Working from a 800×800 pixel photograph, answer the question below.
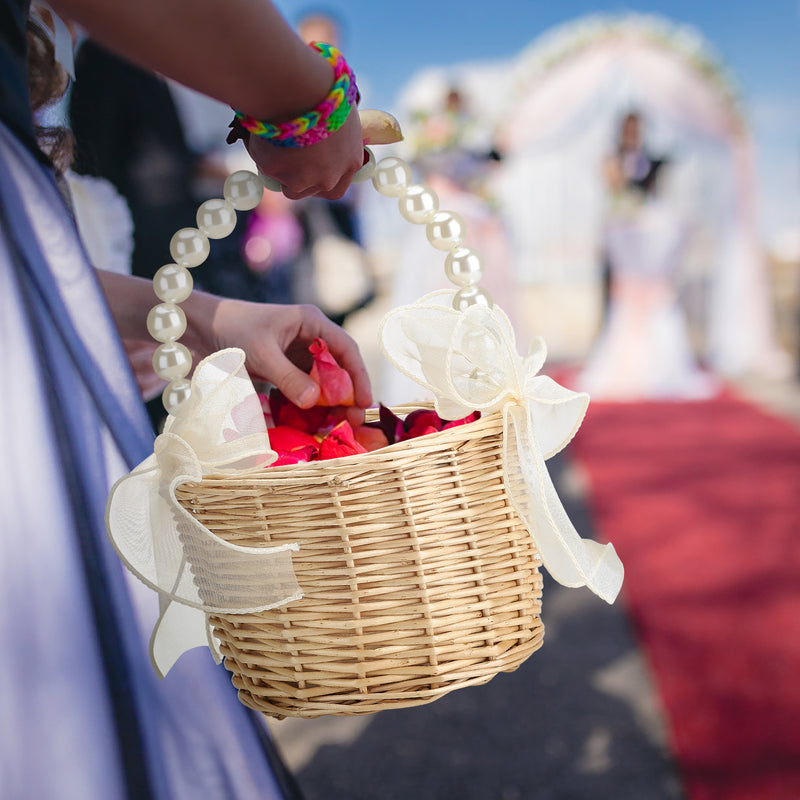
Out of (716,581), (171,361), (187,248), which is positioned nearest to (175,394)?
(171,361)

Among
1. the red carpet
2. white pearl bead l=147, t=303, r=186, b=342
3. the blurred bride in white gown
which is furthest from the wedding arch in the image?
white pearl bead l=147, t=303, r=186, b=342

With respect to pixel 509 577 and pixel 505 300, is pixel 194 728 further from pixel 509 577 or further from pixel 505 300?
pixel 505 300

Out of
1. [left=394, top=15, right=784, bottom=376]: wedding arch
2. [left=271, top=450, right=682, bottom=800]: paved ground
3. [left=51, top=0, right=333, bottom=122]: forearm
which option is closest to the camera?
[left=51, top=0, right=333, bottom=122]: forearm

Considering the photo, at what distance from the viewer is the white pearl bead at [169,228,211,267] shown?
0.74 meters

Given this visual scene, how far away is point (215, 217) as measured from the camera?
75 centimetres

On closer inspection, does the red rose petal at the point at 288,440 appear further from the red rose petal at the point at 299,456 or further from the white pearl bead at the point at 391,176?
the white pearl bead at the point at 391,176

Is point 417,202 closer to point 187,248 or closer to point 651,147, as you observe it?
point 187,248

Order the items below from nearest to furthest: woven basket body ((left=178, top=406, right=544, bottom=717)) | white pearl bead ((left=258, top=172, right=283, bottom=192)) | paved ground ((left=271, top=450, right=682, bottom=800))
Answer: woven basket body ((left=178, top=406, right=544, bottom=717))
white pearl bead ((left=258, top=172, right=283, bottom=192))
paved ground ((left=271, top=450, right=682, bottom=800))

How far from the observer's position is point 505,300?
12.3 feet

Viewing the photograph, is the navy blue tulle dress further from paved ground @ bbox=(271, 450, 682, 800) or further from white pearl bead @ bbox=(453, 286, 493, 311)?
paved ground @ bbox=(271, 450, 682, 800)

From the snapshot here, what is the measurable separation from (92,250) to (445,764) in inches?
42.4

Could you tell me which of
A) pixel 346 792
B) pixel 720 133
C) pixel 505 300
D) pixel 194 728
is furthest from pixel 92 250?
pixel 720 133

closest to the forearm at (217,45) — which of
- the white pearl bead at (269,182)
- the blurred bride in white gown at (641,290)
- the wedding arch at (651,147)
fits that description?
the white pearl bead at (269,182)

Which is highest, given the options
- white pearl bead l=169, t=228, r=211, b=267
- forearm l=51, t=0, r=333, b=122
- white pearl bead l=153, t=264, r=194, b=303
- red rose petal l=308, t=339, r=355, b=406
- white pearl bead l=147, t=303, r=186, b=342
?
forearm l=51, t=0, r=333, b=122
